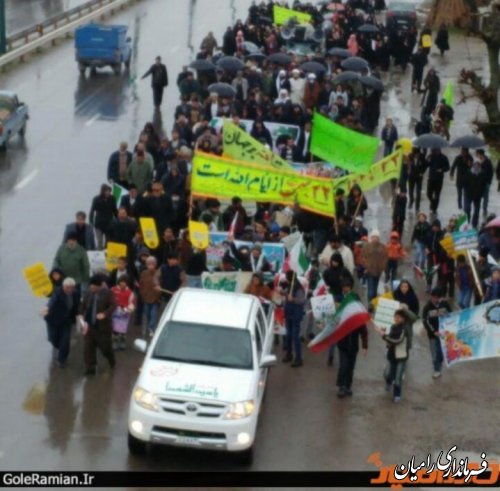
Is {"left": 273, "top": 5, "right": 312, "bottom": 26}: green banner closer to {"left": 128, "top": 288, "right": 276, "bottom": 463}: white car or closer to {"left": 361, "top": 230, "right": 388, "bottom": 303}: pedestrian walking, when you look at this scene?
{"left": 361, "top": 230, "right": 388, "bottom": 303}: pedestrian walking

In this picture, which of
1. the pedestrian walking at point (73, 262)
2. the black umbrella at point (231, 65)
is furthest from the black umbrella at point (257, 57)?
the pedestrian walking at point (73, 262)

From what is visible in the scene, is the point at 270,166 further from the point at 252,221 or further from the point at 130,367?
the point at 130,367

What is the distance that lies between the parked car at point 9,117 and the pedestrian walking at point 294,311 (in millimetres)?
13598

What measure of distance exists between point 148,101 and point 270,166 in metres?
15.4

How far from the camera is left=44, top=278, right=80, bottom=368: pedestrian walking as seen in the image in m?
20.8

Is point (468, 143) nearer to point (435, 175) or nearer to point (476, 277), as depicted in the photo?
point (435, 175)

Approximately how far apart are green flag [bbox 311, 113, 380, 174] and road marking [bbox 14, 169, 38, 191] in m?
6.13

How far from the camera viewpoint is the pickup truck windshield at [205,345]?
723 inches

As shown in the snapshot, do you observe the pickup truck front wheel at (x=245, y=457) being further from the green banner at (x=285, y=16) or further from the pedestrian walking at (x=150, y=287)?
the green banner at (x=285, y=16)

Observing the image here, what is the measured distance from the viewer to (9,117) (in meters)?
34.0

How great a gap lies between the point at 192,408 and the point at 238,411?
52 centimetres

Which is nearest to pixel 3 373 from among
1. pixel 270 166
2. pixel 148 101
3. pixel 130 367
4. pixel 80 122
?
pixel 130 367

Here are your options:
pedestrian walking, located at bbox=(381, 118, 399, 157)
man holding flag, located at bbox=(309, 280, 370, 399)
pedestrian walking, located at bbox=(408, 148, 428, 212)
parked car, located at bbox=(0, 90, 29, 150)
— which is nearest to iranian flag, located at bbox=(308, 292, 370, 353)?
man holding flag, located at bbox=(309, 280, 370, 399)

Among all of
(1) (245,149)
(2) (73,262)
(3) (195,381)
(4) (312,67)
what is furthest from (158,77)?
(3) (195,381)
